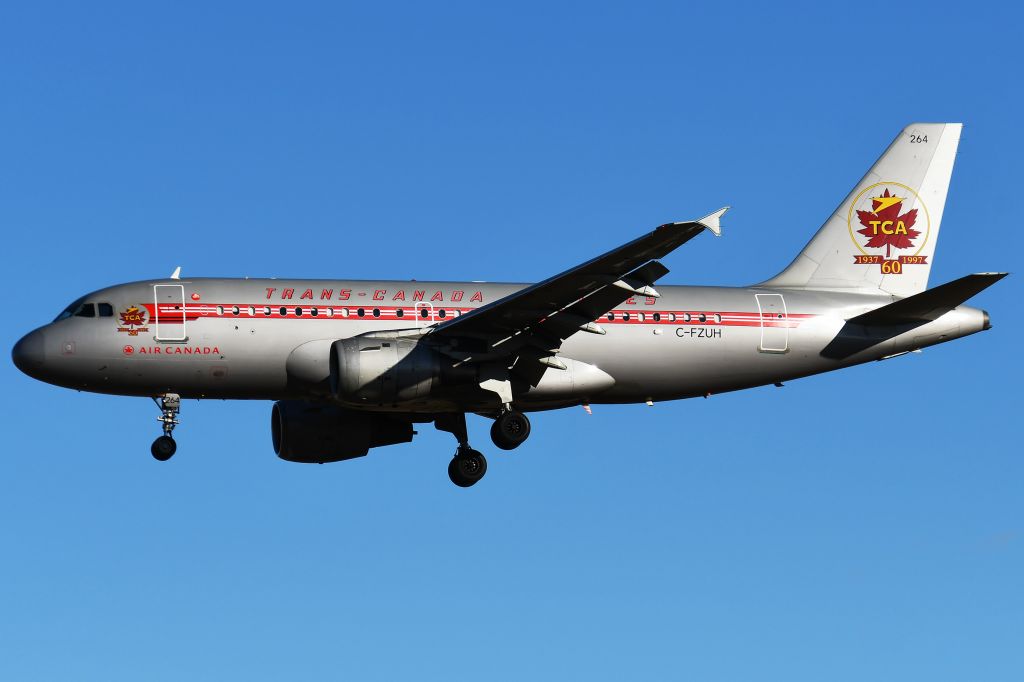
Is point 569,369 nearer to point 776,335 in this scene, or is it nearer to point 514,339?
point 514,339

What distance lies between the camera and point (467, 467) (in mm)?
40312

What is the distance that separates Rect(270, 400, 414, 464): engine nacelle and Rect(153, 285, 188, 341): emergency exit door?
15.7ft

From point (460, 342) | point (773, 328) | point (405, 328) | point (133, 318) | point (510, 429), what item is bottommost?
point (510, 429)

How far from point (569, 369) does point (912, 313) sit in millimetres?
8690

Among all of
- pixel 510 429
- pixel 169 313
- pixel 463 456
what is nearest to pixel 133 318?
pixel 169 313

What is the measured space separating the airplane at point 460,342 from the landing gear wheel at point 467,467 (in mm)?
48

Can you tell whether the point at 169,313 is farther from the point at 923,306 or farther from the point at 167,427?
the point at 923,306

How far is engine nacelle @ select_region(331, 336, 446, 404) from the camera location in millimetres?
35844

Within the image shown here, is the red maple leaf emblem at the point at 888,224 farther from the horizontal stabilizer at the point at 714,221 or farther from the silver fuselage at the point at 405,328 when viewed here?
the horizontal stabilizer at the point at 714,221

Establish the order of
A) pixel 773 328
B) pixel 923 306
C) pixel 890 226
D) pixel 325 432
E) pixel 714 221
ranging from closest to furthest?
pixel 714 221 < pixel 923 306 < pixel 773 328 < pixel 325 432 < pixel 890 226

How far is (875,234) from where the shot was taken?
43031mm

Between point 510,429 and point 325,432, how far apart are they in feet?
18.5

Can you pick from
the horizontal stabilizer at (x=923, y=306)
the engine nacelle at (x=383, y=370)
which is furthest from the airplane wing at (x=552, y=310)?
the horizontal stabilizer at (x=923, y=306)

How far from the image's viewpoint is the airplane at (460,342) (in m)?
36.3
